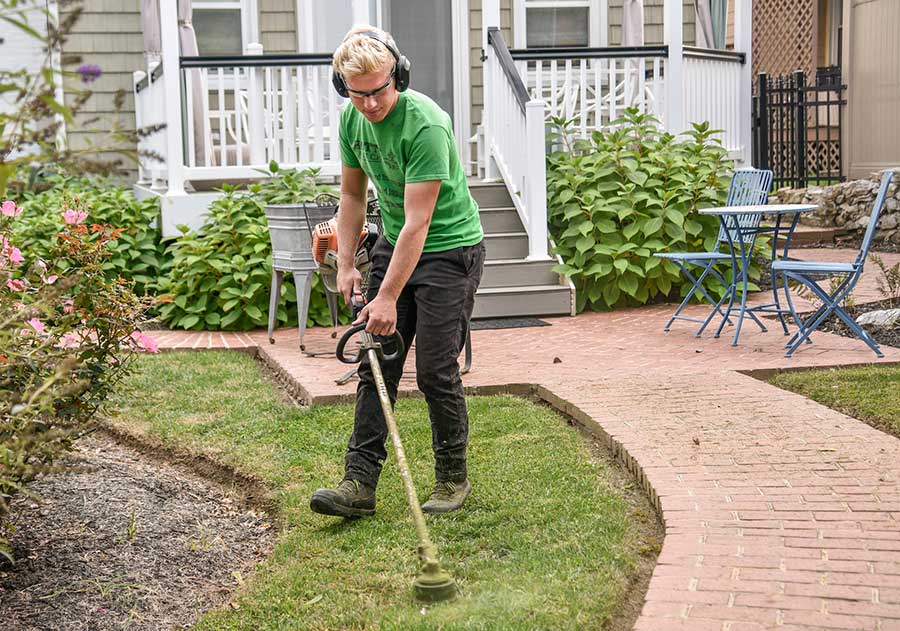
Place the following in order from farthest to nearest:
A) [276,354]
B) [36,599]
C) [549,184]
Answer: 1. [549,184]
2. [276,354]
3. [36,599]

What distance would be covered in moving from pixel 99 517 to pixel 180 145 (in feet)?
20.3

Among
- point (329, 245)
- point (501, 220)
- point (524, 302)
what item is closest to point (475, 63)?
point (501, 220)

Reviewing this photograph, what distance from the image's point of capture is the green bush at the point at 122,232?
965 cm

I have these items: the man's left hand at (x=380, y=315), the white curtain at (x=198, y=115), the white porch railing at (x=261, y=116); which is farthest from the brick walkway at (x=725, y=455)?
the white curtain at (x=198, y=115)

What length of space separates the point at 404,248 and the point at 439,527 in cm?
102

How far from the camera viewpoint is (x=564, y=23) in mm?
13641

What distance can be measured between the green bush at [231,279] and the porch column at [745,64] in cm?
507

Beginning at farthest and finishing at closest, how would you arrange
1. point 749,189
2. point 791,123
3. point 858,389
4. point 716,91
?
point 791,123 → point 716,91 → point 749,189 → point 858,389

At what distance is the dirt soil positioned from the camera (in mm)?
3697

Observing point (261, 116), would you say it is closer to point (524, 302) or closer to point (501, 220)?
point (501, 220)

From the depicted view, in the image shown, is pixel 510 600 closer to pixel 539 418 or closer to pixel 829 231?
pixel 539 418

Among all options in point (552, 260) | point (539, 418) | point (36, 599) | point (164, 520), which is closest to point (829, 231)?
point (552, 260)

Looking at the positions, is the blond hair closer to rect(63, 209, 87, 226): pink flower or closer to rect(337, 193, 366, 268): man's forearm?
rect(337, 193, 366, 268): man's forearm

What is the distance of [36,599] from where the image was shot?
148 inches
